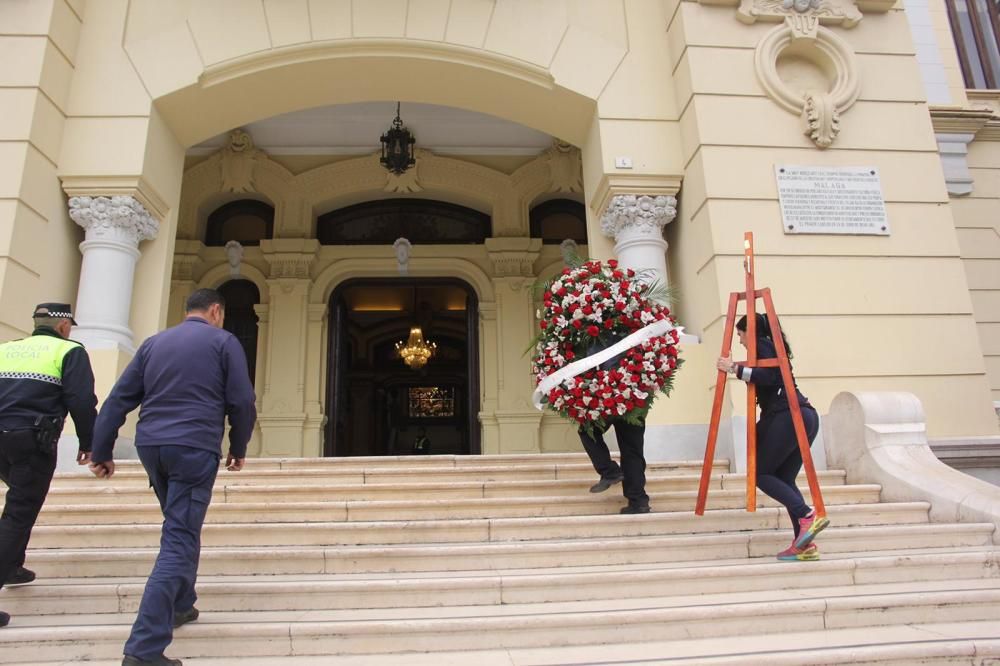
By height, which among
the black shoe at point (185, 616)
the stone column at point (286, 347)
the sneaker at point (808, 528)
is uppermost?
the stone column at point (286, 347)

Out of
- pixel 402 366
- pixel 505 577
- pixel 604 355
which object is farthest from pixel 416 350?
pixel 505 577

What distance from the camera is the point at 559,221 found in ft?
38.5

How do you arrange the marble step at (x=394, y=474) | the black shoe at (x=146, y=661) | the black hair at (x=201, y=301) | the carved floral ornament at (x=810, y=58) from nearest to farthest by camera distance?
the black shoe at (x=146, y=661)
the black hair at (x=201, y=301)
the marble step at (x=394, y=474)
the carved floral ornament at (x=810, y=58)

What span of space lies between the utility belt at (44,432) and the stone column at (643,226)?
17.7ft

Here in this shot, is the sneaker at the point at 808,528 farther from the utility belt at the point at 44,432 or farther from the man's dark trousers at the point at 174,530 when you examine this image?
the utility belt at the point at 44,432

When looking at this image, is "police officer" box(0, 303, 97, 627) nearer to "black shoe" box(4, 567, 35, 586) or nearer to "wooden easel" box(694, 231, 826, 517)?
"black shoe" box(4, 567, 35, 586)

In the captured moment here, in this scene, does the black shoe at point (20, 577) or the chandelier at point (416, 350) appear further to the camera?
the chandelier at point (416, 350)

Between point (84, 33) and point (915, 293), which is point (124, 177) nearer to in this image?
point (84, 33)

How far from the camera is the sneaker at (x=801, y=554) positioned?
13.4 ft

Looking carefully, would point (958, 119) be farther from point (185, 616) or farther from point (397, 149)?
point (185, 616)

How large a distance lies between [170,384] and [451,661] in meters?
1.84

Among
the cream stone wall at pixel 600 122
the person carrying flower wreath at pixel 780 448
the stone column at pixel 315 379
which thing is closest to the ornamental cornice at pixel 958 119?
the cream stone wall at pixel 600 122

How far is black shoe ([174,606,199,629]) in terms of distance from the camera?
10.8 ft

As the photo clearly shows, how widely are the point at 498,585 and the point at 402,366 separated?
38.0 feet
